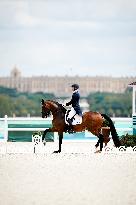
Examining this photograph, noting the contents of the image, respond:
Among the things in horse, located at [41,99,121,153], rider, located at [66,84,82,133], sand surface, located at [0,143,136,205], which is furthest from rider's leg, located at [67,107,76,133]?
sand surface, located at [0,143,136,205]

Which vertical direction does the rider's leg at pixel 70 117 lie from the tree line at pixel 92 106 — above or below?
below

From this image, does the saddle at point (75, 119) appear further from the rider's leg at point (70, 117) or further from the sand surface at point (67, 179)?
the sand surface at point (67, 179)

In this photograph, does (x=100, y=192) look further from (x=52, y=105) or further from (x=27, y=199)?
(x=52, y=105)

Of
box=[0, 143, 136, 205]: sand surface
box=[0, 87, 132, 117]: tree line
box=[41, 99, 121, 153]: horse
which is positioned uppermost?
box=[0, 87, 132, 117]: tree line

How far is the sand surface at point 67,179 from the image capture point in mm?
10750

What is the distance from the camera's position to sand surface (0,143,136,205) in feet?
35.3

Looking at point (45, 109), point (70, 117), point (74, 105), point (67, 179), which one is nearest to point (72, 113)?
point (70, 117)

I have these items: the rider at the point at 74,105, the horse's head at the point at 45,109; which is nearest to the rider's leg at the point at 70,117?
the rider at the point at 74,105

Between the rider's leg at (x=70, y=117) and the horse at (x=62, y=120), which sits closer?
the rider's leg at (x=70, y=117)

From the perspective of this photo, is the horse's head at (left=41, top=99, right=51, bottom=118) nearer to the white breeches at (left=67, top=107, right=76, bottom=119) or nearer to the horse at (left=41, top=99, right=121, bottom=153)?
the horse at (left=41, top=99, right=121, bottom=153)

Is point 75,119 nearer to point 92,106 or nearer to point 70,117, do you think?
point 70,117

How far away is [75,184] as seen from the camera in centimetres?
1230

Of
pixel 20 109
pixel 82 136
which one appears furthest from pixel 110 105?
pixel 82 136

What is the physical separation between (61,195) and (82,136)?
15.4 m
